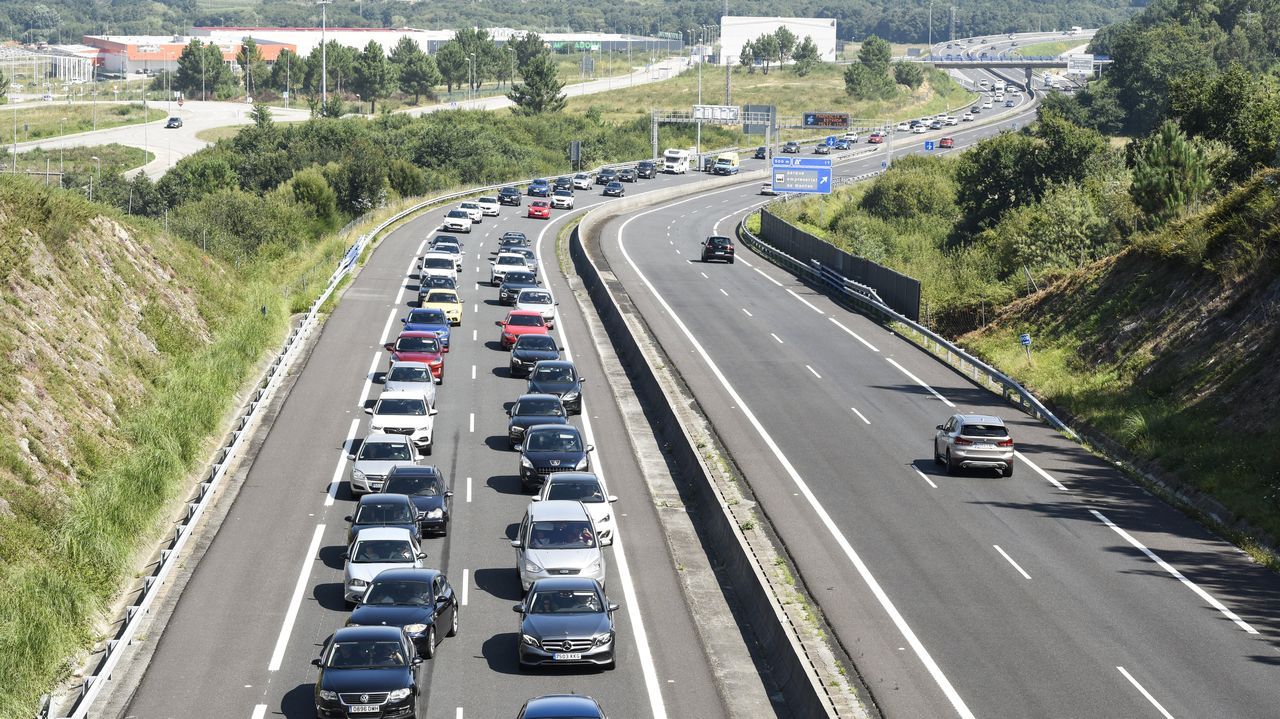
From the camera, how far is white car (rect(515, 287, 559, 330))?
55406 mm

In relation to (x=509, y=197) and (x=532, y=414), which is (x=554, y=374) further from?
(x=509, y=197)

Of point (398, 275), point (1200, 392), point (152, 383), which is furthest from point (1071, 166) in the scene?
point (152, 383)

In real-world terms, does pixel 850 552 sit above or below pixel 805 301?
below

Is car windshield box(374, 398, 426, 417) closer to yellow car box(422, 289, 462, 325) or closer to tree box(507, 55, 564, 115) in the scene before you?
yellow car box(422, 289, 462, 325)

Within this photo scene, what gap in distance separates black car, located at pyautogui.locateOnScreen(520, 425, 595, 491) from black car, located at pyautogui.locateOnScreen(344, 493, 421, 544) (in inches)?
205

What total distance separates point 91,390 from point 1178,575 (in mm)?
27392

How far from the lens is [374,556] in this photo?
26562mm

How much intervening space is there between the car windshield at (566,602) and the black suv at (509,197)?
8085 centimetres

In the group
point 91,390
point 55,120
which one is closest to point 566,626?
point 91,390

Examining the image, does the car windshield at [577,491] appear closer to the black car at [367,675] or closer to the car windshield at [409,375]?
the black car at [367,675]

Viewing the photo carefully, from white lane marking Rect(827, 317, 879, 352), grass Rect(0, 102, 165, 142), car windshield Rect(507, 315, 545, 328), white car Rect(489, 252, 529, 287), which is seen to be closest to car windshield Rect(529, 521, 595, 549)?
car windshield Rect(507, 315, 545, 328)

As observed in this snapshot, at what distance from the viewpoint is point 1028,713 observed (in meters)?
21.5

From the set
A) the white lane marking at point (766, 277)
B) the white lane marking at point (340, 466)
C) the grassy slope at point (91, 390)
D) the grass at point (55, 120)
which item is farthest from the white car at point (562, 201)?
the grass at point (55, 120)

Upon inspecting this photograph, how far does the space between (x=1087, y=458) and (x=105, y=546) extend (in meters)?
25.2
